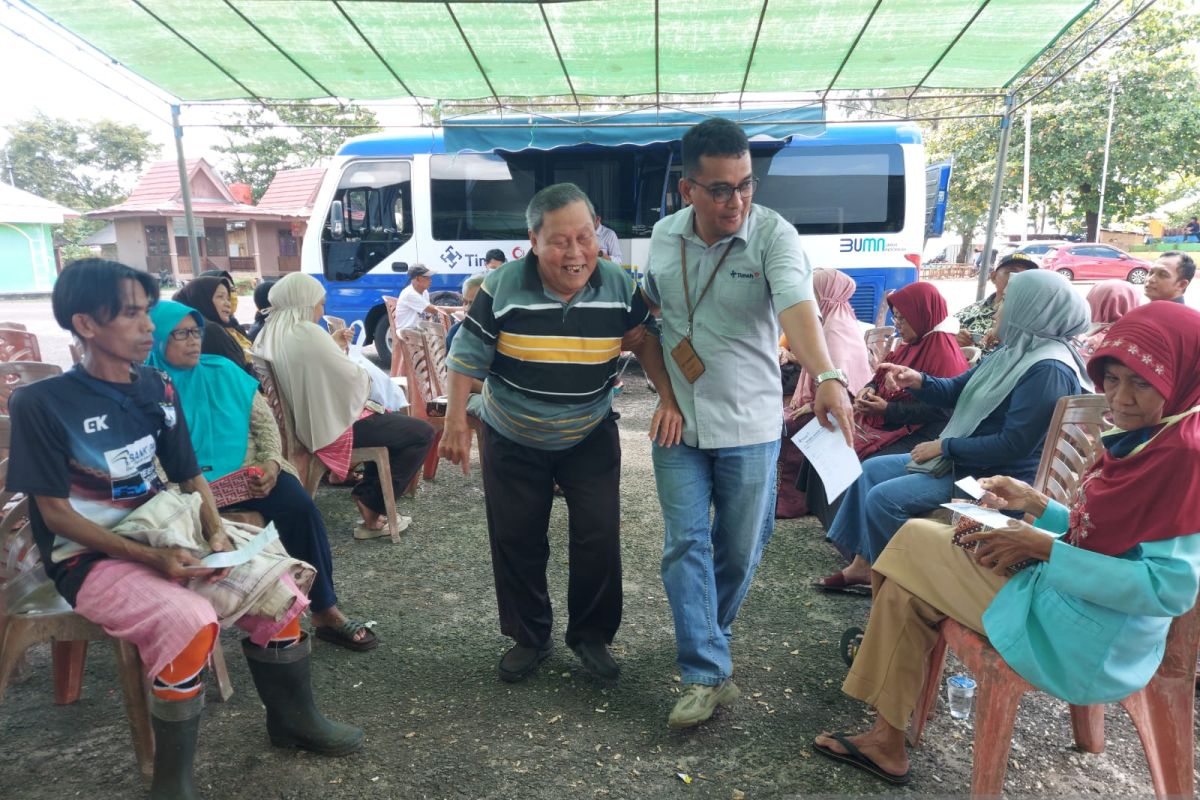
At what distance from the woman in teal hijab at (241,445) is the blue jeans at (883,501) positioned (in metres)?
1.99

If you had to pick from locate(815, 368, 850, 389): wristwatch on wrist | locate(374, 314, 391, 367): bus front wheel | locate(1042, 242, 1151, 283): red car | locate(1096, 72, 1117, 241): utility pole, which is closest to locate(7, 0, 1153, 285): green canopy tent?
locate(374, 314, 391, 367): bus front wheel

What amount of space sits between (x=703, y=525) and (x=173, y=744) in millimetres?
1548

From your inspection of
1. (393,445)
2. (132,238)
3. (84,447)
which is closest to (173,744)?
(84,447)

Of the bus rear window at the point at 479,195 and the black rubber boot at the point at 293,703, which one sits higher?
the bus rear window at the point at 479,195

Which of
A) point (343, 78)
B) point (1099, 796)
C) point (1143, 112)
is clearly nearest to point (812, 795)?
point (1099, 796)

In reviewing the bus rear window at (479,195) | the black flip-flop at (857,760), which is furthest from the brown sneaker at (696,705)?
the bus rear window at (479,195)

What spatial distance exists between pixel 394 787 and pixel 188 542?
34.7 inches

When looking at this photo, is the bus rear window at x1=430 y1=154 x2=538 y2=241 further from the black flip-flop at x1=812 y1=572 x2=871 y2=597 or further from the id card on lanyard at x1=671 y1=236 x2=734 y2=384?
the id card on lanyard at x1=671 y1=236 x2=734 y2=384

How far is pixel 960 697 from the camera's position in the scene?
2.31m

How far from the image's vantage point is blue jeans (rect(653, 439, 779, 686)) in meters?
2.21

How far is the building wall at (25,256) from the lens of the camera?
2116 centimetres

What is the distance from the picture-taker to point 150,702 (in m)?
1.82

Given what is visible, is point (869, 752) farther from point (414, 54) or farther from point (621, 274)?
point (414, 54)

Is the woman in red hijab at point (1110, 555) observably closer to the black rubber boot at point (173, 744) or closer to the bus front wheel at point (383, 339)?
the black rubber boot at point (173, 744)
